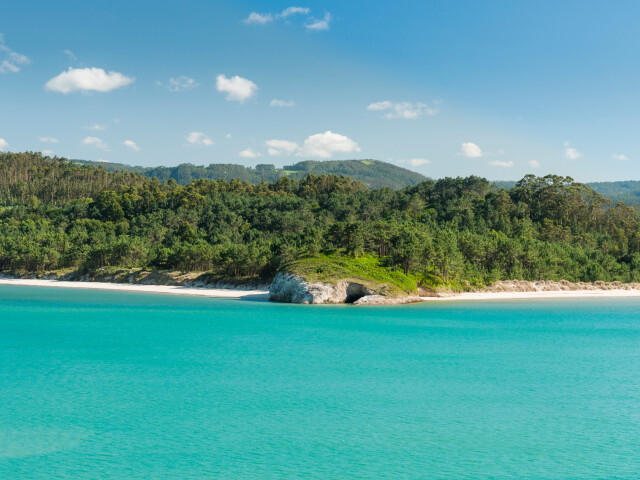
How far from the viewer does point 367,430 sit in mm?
18578

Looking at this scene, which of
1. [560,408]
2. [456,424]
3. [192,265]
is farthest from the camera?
[192,265]

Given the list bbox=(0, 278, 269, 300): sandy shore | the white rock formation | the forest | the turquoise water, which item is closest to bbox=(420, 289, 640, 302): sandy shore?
the forest

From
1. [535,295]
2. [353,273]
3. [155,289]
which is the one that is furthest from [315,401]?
[155,289]

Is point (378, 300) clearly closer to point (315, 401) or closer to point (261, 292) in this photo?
point (261, 292)

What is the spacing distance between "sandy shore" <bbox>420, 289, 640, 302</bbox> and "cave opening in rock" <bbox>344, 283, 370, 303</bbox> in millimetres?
9859

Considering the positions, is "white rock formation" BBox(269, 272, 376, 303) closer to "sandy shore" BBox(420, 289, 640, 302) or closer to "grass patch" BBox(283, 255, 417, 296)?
"grass patch" BBox(283, 255, 417, 296)

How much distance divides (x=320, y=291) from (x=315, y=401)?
3994 centimetres

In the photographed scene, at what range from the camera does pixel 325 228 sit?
9575 cm

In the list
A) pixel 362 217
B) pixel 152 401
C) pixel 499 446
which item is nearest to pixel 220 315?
pixel 152 401

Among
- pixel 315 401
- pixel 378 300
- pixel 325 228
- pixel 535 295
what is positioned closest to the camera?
pixel 315 401

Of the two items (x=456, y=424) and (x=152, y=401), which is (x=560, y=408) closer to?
(x=456, y=424)

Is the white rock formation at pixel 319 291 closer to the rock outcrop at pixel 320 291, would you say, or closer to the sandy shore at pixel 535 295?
the rock outcrop at pixel 320 291

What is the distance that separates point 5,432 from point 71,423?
2054 mm

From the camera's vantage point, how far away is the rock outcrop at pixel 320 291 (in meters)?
62.1
